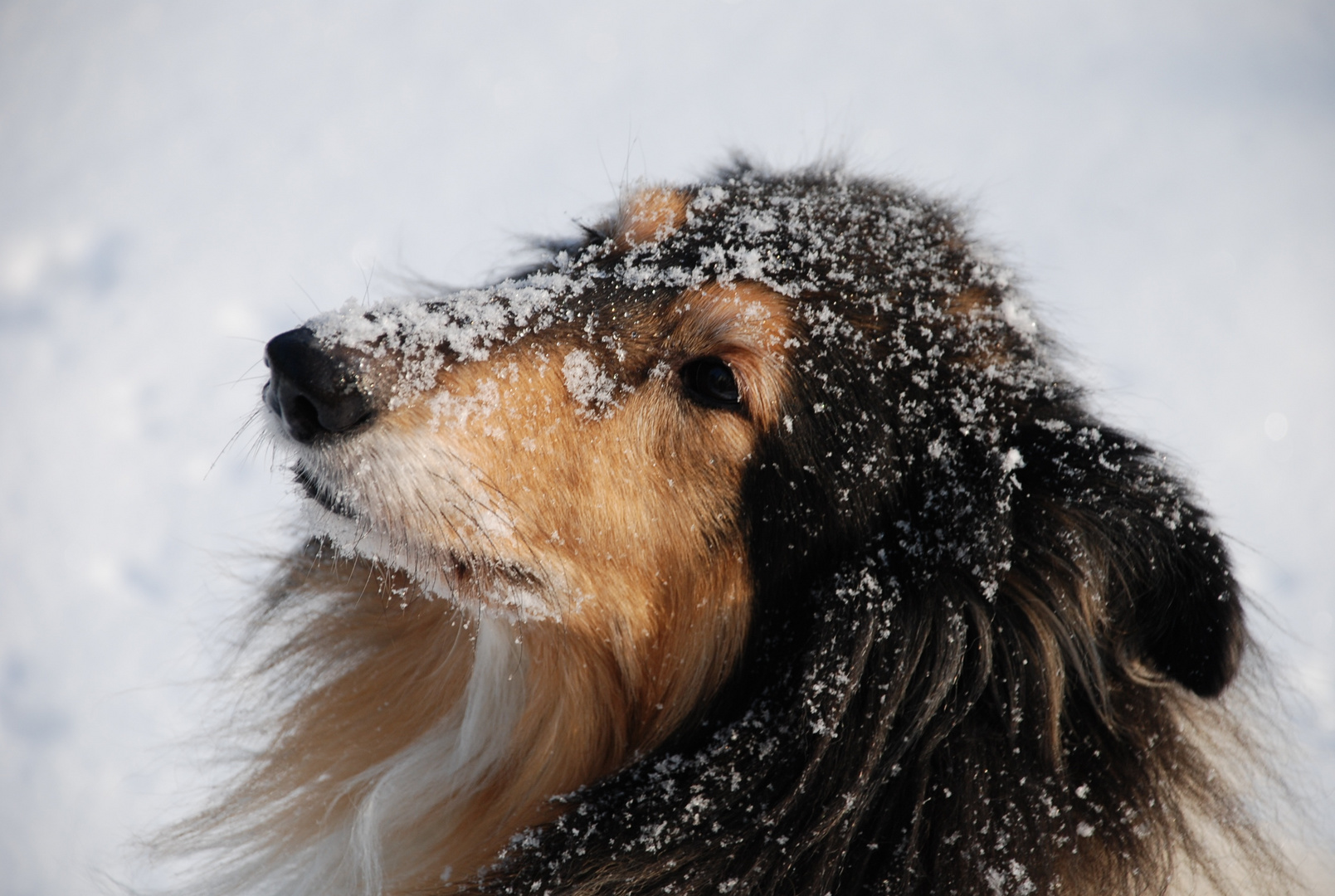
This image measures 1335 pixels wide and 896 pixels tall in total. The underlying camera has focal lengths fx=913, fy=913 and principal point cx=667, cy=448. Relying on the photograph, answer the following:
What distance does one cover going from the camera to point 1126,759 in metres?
1.89

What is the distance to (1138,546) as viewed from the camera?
180 cm

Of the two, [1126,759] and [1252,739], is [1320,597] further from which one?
[1126,759]

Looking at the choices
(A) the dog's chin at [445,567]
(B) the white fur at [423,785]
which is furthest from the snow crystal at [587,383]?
(B) the white fur at [423,785]

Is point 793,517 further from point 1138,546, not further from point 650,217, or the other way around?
point 650,217

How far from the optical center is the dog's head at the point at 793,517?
1853 millimetres

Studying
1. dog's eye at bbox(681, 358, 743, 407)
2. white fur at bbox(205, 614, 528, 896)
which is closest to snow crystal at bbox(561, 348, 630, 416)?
dog's eye at bbox(681, 358, 743, 407)

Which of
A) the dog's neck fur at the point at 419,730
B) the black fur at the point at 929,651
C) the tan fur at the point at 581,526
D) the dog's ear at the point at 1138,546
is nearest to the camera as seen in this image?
the dog's ear at the point at 1138,546

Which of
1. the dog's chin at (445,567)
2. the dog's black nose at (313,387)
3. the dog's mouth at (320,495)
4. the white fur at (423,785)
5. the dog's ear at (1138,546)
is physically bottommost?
the dog's ear at (1138,546)

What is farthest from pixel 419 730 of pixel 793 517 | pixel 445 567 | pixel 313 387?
pixel 793 517

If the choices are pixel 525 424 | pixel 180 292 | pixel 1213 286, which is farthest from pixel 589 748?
pixel 1213 286

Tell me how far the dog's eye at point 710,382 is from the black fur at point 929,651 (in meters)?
0.13

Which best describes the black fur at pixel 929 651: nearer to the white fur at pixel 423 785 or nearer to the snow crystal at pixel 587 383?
the snow crystal at pixel 587 383

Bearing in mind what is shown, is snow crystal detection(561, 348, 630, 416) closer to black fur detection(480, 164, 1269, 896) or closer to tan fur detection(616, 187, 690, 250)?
black fur detection(480, 164, 1269, 896)

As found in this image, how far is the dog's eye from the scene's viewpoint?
6.61 feet
